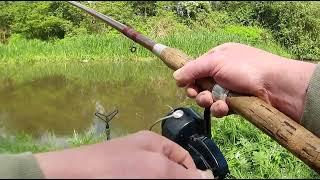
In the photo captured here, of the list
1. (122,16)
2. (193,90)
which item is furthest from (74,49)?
(193,90)

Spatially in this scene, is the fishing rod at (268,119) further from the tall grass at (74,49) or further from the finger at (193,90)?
the tall grass at (74,49)

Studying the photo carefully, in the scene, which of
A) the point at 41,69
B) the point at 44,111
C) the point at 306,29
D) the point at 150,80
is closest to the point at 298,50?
the point at 306,29

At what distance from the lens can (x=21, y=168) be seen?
0.60 m

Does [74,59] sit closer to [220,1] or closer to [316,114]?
[220,1]

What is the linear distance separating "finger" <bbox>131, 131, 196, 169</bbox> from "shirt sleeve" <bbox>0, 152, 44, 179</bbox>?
13cm

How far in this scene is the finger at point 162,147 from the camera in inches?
26.4

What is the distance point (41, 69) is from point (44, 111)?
7.36 feet

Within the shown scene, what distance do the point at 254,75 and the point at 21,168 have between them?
38.2 inches

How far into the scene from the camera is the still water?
184 inches

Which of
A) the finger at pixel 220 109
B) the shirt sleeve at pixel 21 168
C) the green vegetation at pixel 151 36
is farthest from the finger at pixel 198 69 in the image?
the shirt sleeve at pixel 21 168

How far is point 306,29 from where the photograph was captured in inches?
111

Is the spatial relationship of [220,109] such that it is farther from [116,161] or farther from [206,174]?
[116,161]

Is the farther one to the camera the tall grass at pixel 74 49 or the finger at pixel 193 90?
the tall grass at pixel 74 49

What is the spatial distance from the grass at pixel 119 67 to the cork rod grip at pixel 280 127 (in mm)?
1764
